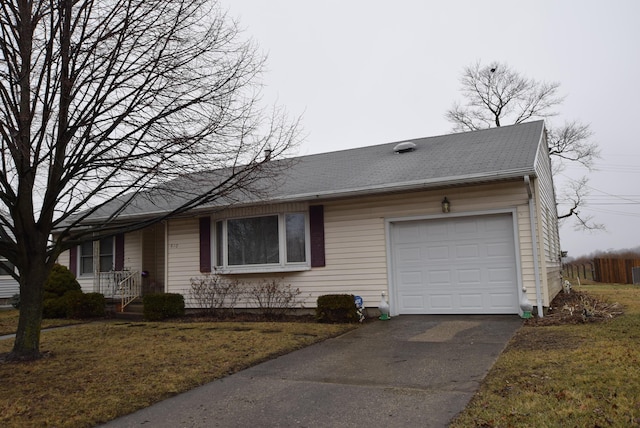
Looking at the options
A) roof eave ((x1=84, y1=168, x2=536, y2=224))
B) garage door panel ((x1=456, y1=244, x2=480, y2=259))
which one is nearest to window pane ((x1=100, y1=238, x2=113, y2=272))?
roof eave ((x1=84, y1=168, x2=536, y2=224))

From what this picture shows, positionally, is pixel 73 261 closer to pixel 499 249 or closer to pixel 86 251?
pixel 86 251

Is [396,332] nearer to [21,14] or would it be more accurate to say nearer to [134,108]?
[134,108]

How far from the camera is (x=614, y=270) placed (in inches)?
1027

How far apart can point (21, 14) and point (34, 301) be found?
3.66 metres

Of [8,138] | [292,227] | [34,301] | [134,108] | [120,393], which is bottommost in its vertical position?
[120,393]

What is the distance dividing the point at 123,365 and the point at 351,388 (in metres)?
3.11

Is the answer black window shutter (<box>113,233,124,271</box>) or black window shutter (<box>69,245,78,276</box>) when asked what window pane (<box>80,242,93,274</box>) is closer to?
black window shutter (<box>69,245,78,276</box>)

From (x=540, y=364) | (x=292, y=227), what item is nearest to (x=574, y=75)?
(x=292, y=227)

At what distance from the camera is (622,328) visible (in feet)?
24.0

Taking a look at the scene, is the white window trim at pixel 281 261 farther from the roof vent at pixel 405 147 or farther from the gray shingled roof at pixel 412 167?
the roof vent at pixel 405 147

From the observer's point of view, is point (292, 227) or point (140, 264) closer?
point (292, 227)

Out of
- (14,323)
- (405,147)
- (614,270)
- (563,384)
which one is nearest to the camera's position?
(563,384)

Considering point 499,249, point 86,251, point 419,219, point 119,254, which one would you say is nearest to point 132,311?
point 119,254

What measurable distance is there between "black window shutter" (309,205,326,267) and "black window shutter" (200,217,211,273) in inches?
106
